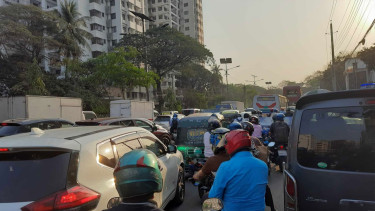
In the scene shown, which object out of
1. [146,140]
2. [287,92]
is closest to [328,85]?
[287,92]

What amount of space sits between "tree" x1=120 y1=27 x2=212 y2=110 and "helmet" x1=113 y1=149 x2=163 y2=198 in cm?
4265

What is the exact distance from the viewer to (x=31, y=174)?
2.68m

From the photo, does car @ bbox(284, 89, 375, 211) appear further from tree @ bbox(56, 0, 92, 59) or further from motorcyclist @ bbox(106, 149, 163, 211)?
tree @ bbox(56, 0, 92, 59)

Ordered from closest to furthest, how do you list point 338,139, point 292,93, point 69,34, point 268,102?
point 338,139 < point 268,102 < point 69,34 < point 292,93

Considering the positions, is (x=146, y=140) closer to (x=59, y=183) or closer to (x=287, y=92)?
(x=59, y=183)

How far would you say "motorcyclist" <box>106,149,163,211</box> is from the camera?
62.9 inches

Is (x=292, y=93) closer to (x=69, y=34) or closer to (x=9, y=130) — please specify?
(x=69, y=34)

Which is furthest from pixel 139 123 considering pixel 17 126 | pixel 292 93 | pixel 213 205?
pixel 292 93

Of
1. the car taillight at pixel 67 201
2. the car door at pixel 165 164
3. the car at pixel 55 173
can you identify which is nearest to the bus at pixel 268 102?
the car door at pixel 165 164

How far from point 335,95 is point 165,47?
43.2m

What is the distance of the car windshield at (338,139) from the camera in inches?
101

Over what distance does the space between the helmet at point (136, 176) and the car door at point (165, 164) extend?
273 cm

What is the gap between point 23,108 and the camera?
15.2 m

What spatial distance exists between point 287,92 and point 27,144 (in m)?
37.0
